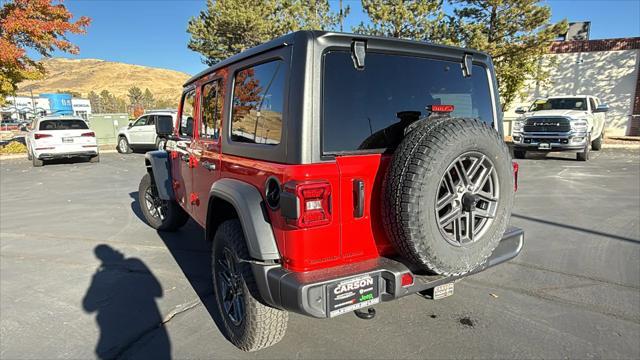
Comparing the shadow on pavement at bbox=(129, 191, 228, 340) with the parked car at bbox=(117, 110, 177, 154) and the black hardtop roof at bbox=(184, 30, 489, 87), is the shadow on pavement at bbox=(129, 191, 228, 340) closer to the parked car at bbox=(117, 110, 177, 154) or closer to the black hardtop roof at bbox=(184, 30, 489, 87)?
the black hardtop roof at bbox=(184, 30, 489, 87)

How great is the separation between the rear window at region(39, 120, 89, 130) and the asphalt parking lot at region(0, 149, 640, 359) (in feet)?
24.5

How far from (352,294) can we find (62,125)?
13.7 metres

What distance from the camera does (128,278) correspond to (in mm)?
3820

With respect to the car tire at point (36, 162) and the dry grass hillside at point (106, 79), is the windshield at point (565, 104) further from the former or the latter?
the dry grass hillside at point (106, 79)

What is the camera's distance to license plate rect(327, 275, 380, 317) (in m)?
2.05

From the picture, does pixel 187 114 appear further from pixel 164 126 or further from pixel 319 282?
pixel 319 282

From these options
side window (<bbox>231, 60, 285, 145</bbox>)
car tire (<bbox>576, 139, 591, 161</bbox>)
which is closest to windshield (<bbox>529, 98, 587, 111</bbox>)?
car tire (<bbox>576, 139, 591, 161</bbox>)

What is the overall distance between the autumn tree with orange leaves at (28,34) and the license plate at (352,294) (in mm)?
16754

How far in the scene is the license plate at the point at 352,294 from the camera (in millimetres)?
2051

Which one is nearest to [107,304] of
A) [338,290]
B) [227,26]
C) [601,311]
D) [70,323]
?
[70,323]

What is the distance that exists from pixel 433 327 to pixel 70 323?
2.81 meters

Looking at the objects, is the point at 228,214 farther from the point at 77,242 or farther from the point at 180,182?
the point at 77,242

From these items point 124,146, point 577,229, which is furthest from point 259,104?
point 124,146

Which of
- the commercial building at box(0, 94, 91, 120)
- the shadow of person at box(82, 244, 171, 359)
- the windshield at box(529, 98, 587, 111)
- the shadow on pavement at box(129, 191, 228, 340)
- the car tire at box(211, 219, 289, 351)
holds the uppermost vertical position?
the commercial building at box(0, 94, 91, 120)
